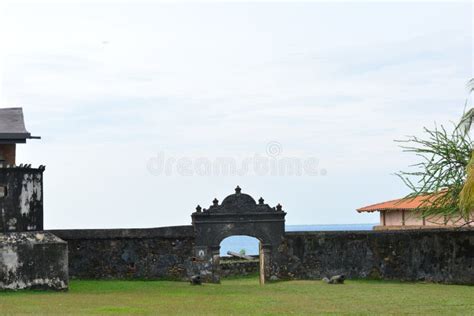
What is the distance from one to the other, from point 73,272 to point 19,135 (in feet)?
19.4

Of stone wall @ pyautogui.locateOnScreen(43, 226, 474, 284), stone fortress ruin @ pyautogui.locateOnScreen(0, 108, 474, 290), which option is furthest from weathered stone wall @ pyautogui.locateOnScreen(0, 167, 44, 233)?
stone wall @ pyautogui.locateOnScreen(43, 226, 474, 284)

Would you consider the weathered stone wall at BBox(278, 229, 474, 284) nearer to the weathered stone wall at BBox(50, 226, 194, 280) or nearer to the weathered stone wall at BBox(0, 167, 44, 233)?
the weathered stone wall at BBox(50, 226, 194, 280)

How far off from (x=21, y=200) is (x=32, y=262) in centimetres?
163

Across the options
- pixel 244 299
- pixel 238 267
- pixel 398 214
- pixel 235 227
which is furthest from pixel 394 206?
pixel 244 299

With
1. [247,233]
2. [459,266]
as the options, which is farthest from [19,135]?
[459,266]

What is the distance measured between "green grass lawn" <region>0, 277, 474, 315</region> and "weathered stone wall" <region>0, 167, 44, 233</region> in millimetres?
1901

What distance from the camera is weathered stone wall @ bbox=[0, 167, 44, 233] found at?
24.4m

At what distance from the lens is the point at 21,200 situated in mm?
24562

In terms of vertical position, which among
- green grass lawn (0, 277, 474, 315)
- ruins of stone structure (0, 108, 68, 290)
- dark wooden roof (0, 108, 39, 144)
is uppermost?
dark wooden roof (0, 108, 39, 144)

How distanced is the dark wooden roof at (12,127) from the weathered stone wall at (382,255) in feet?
30.4

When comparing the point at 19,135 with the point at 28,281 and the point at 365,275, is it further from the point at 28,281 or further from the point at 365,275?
the point at 365,275

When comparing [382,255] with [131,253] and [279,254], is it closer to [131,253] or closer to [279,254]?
[279,254]

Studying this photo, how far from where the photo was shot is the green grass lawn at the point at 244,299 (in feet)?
61.9

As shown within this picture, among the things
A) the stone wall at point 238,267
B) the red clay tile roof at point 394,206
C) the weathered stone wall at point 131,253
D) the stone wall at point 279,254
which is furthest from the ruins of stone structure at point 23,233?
the red clay tile roof at point 394,206
